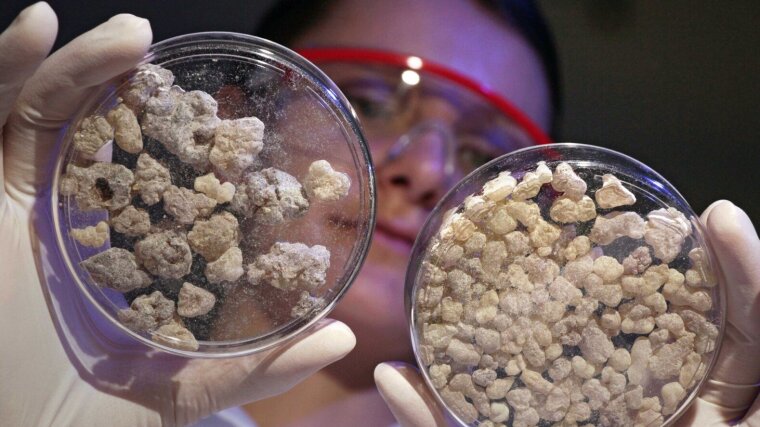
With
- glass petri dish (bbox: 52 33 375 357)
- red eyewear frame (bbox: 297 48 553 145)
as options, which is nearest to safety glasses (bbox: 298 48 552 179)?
red eyewear frame (bbox: 297 48 553 145)

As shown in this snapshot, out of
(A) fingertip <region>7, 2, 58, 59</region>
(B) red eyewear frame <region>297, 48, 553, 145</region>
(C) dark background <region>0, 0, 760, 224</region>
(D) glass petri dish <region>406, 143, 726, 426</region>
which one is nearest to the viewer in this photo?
(A) fingertip <region>7, 2, 58, 59</region>

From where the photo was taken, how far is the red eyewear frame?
1.17 meters

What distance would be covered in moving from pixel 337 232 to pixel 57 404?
502mm

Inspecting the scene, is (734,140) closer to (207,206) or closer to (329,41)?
(329,41)

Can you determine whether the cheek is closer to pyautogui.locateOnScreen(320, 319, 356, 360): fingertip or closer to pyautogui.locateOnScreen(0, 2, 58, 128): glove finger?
pyautogui.locateOnScreen(320, 319, 356, 360): fingertip

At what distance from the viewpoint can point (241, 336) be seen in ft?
2.81

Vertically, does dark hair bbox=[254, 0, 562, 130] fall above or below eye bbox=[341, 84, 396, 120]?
above

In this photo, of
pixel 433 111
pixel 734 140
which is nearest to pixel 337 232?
pixel 433 111

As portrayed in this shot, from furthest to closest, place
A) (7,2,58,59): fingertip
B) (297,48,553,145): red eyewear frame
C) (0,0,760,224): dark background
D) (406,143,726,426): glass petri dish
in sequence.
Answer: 1. (0,0,760,224): dark background
2. (297,48,553,145): red eyewear frame
3. (406,143,726,426): glass petri dish
4. (7,2,58,59): fingertip

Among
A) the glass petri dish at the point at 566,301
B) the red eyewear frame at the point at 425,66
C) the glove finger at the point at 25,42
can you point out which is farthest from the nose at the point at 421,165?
the glove finger at the point at 25,42

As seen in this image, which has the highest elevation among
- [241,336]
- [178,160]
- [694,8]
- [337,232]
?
[694,8]

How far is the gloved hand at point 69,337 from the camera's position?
0.78 meters

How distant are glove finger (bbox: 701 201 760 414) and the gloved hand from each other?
0.56 meters

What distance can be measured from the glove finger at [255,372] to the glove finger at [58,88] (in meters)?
0.38
